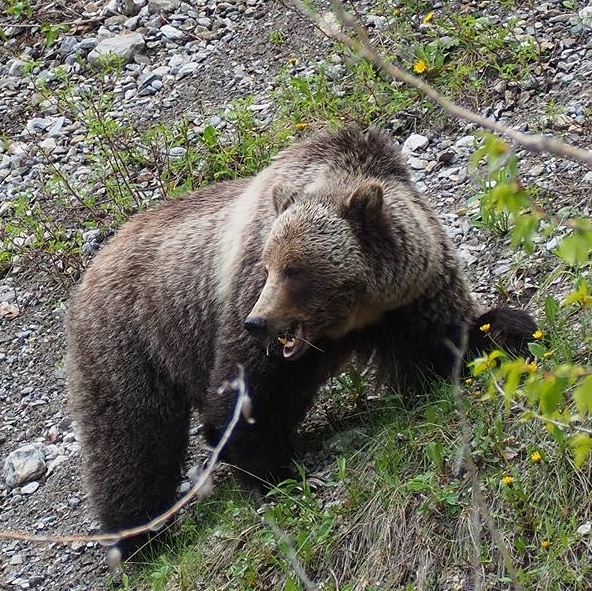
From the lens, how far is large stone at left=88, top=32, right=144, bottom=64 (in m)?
10.5

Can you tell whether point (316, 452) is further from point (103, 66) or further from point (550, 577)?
point (103, 66)

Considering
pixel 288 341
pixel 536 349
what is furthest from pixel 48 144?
pixel 536 349

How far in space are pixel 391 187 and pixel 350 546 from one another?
187cm

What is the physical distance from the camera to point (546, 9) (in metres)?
8.70

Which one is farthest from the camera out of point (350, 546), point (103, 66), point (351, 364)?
point (103, 66)

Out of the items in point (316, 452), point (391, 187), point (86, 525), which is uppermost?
point (391, 187)

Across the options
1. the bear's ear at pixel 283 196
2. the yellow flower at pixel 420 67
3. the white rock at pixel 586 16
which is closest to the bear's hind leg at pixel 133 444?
the bear's ear at pixel 283 196

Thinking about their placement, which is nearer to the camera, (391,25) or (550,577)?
(550,577)

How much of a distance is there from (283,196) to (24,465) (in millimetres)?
2778

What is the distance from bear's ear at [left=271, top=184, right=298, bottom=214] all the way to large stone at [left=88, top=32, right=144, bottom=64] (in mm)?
4976

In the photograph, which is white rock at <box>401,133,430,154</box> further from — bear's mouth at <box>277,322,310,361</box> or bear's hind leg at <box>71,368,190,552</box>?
bear's mouth at <box>277,322,310,361</box>

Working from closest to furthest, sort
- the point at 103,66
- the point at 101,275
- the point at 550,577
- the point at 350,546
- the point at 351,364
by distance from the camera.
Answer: the point at 550,577
the point at 350,546
the point at 351,364
the point at 101,275
the point at 103,66

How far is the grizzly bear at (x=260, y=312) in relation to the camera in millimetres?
5688

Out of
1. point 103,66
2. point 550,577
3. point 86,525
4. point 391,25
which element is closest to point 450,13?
point 391,25
